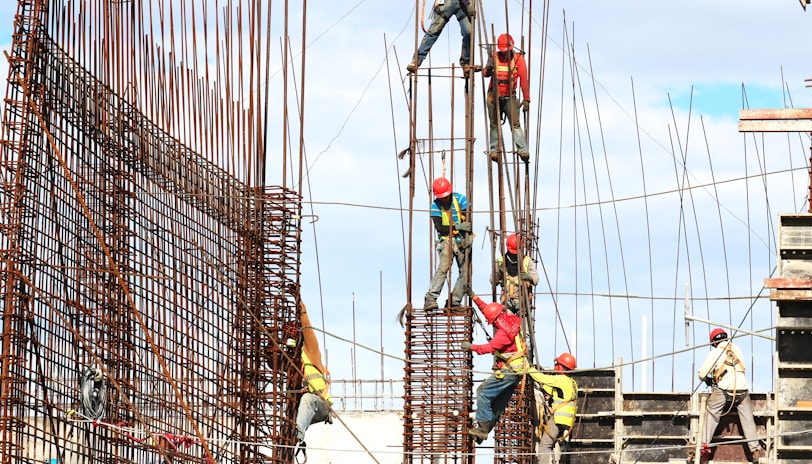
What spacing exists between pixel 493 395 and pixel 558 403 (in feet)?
4.76

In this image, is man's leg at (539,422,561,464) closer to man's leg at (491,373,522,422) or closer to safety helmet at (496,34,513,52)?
man's leg at (491,373,522,422)

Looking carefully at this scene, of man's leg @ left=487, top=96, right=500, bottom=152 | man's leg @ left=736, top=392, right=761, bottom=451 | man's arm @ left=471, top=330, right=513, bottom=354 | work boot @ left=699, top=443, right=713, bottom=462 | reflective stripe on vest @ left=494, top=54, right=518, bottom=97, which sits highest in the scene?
reflective stripe on vest @ left=494, top=54, right=518, bottom=97

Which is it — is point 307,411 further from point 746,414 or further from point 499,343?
point 746,414

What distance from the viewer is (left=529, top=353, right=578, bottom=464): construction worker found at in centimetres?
2172

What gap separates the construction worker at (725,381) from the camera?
1984cm

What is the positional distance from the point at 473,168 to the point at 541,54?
3117 millimetres

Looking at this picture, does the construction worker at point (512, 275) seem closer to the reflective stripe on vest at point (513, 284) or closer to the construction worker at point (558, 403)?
the reflective stripe on vest at point (513, 284)

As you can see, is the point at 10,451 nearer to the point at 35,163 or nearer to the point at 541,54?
the point at 35,163

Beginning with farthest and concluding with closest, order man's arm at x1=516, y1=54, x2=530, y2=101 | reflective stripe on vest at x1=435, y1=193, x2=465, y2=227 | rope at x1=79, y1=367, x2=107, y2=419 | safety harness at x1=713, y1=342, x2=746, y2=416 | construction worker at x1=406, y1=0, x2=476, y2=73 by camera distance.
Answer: man's arm at x1=516, y1=54, x2=530, y2=101
construction worker at x1=406, y1=0, x2=476, y2=73
reflective stripe on vest at x1=435, y1=193, x2=465, y2=227
safety harness at x1=713, y1=342, x2=746, y2=416
rope at x1=79, y1=367, x2=107, y2=419

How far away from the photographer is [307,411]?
21750 mm

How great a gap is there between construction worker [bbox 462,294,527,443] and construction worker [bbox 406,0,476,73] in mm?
4115

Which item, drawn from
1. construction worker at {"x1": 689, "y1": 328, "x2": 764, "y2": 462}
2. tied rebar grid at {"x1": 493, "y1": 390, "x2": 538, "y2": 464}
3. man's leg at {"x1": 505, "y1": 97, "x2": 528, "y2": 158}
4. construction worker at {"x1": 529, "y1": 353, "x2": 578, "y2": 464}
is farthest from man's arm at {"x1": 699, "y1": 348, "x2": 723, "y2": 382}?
man's leg at {"x1": 505, "y1": 97, "x2": 528, "y2": 158}

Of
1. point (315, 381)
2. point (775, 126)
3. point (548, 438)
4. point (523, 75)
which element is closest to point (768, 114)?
point (775, 126)

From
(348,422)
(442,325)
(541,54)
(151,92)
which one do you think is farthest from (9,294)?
(348,422)
